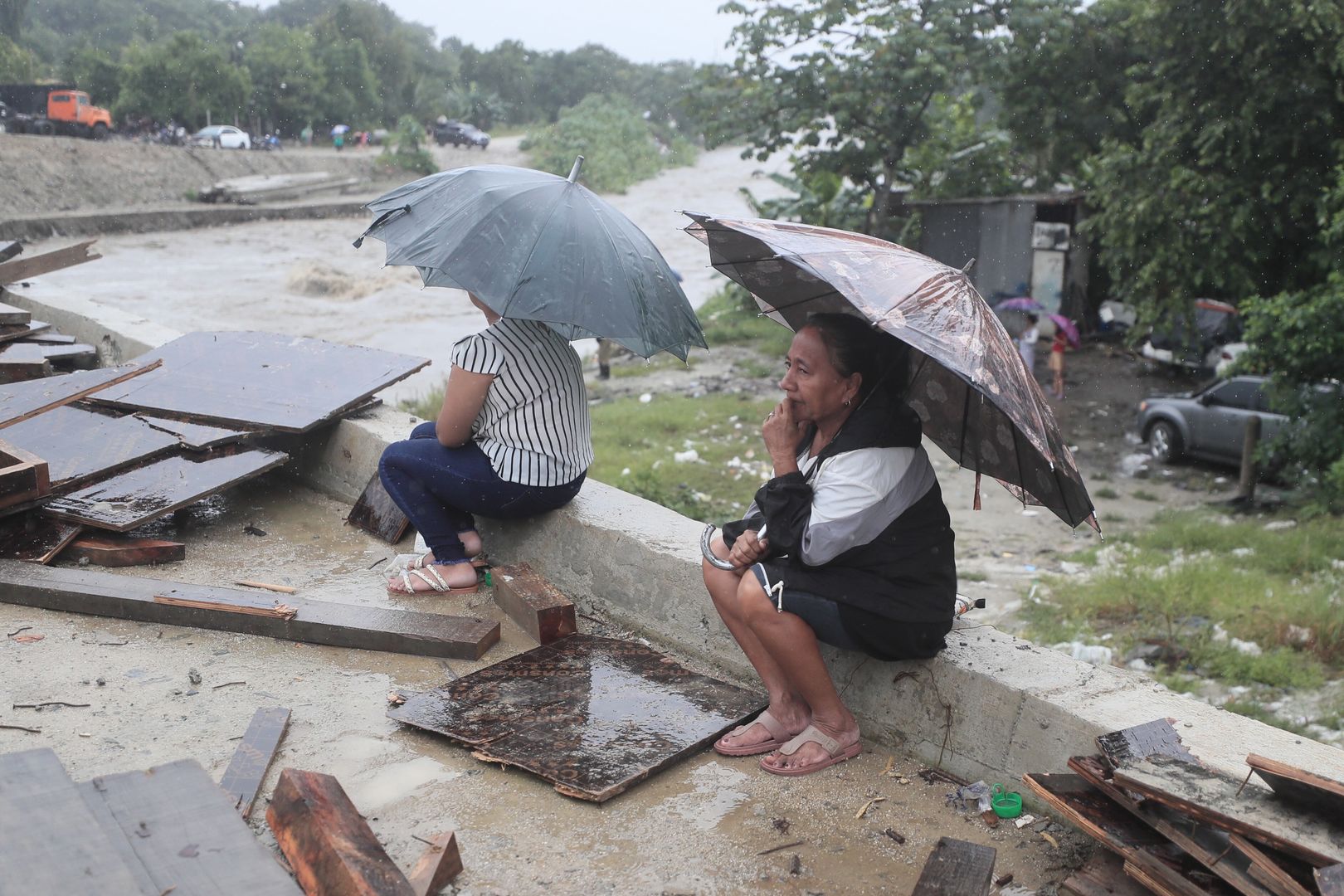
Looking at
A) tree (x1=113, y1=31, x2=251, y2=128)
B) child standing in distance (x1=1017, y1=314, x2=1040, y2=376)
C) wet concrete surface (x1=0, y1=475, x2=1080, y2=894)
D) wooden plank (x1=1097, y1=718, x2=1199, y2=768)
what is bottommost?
child standing in distance (x1=1017, y1=314, x2=1040, y2=376)

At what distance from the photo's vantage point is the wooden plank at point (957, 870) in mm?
2500

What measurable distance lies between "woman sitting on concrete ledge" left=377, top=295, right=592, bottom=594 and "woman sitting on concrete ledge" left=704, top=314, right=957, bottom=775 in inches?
49.8

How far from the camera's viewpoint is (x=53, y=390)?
586 cm

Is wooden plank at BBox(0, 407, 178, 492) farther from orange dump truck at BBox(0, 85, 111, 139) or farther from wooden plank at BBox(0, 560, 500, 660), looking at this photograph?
orange dump truck at BBox(0, 85, 111, 139)

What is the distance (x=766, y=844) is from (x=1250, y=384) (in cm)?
1355

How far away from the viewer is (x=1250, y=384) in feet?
46.8

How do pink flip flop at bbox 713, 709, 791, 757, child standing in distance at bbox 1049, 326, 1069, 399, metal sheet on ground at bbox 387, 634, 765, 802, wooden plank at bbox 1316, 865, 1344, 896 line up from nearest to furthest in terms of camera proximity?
wooden plank at bbox 1316, 865, 1344, 896, metal sheet on ground at bbox 387, 634, 765, 802, pink flip flop at bbox 713, 709, 791, 757, child standing in distance at bbox 1049, 326, 1069, 399

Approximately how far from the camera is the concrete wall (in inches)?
115

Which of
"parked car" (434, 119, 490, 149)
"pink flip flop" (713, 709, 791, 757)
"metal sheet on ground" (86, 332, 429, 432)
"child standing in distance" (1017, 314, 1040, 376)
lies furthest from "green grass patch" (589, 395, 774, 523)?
"parked car" (434, 119, 490, 149)

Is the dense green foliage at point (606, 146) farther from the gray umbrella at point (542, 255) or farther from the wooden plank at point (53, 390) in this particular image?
the gray umbrella at point (542, 255)

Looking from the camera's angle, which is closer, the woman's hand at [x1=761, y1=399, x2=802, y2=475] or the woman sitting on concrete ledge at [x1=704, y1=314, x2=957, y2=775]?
the woman sitting on concrete ledge at [x1=704, y1=314, x2=957, y2=775]

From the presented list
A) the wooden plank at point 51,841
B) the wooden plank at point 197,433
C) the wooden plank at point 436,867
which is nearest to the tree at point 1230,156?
the wooden plank at point 197,433

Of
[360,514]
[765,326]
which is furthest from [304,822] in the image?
[765,326]

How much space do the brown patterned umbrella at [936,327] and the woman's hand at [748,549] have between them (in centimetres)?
67
